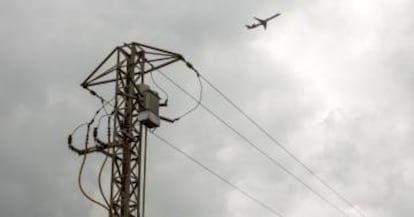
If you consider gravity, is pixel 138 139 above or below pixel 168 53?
below

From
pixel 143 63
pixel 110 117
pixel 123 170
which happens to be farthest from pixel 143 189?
pixel 143 63

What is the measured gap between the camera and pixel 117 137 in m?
26.8

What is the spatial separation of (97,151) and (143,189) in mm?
A: 2167

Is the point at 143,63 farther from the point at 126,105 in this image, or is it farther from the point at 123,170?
the point at 123,170

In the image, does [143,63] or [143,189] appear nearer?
[143,189]

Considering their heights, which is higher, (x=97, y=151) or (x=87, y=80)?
(x=87, y=80)

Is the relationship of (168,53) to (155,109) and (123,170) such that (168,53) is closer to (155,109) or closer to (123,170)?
(155,109)

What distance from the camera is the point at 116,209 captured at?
25484 mm

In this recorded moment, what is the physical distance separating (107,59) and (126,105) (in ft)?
7.04

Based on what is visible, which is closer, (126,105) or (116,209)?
(116,209)

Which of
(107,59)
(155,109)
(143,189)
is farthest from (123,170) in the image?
(107,59)

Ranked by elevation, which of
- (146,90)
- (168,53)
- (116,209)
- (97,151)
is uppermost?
(168,53)

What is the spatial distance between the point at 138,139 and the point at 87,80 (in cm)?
349

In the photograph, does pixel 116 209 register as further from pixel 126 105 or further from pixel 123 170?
pixel 126 105
